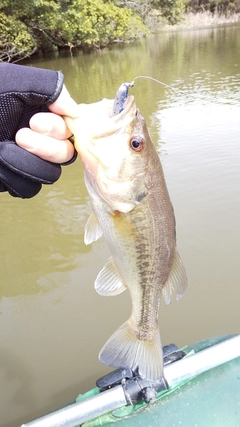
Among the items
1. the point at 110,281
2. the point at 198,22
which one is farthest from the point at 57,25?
the point at 198,22

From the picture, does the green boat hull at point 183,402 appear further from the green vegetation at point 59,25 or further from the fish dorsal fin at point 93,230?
the green vegetation at point 59,25

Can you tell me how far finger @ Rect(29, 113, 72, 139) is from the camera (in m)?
1.59

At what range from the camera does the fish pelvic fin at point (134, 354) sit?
1671 mm

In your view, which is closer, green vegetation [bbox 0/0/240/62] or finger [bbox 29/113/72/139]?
finger [bbox 29/113/72/139]

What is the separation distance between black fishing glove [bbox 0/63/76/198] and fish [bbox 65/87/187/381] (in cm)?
15

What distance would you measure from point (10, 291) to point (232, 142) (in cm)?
506

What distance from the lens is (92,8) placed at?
23.2 metres

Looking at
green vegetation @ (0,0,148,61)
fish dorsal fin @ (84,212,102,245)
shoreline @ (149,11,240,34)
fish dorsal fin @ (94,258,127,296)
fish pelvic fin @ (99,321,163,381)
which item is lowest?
fish pelvic fin @ (99,321,163,381)

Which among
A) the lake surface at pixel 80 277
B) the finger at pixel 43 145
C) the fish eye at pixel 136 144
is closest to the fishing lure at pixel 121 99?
the fish eye at pixel 136 144

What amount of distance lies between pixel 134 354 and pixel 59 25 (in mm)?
24374

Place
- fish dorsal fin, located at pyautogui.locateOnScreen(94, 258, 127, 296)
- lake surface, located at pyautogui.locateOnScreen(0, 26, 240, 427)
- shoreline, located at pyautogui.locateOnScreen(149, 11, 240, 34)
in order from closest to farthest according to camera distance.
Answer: fish dorsal fin, located at pyautogui.locateOnScreen(94, 258, 127, 296) → lake surface, located at pyautogui.locateOnScreen(0, 26, 240, 427) → shoreline, located at pyautogui.locateOnScreen(149, 11, 240, 34)

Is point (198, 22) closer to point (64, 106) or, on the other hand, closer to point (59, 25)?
point (59, 25)

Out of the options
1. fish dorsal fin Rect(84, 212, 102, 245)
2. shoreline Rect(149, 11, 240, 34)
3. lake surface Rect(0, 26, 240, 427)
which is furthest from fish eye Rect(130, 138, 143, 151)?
shoreline Rect(149, 11, 240, 34)

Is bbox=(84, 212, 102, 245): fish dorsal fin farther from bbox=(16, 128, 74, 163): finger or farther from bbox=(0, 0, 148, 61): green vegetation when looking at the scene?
bbox=(0, 0, 148, 61): green vegetation
